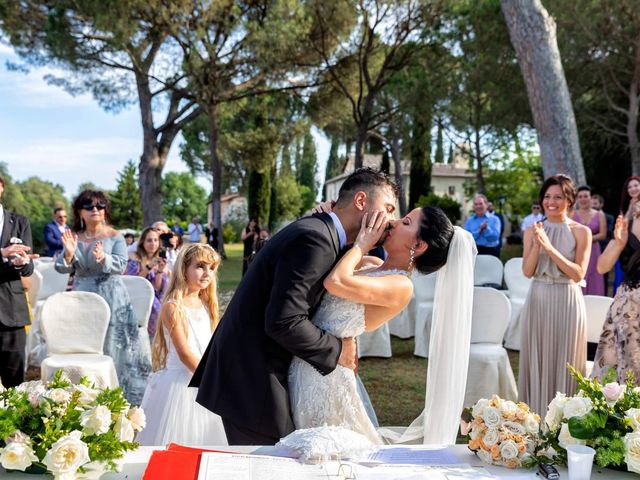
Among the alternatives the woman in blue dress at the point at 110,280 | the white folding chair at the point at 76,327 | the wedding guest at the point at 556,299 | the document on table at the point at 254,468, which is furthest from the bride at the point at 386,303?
the woman in blue dress at the point at 110,280

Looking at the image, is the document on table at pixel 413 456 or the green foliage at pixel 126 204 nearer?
the document on table at pixel 413 456

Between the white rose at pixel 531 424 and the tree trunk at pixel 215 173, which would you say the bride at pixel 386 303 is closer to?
the white rose at pixel 531 424

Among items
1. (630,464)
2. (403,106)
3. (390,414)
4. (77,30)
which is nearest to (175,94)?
(77,30)

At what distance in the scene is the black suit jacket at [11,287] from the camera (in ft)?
14.3

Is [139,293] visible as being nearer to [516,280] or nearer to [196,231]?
[516,280]

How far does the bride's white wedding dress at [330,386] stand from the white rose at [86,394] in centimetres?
80

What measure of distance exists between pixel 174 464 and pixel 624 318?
134 inches

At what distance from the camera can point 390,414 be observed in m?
5.24

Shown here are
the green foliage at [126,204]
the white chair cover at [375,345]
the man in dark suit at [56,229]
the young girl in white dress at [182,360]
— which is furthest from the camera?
the green foliage at [126,204]

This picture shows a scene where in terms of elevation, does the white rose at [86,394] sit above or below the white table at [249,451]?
above

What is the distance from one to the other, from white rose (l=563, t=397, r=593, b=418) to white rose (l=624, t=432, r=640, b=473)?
0.14 meters

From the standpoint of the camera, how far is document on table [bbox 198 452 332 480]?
→ 5.49 ft

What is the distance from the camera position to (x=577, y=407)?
1874mm

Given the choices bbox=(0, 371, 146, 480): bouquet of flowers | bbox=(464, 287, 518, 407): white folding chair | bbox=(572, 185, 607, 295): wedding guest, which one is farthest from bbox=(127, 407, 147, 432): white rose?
bbox=(572, 185, 607, 295): wedding guest
